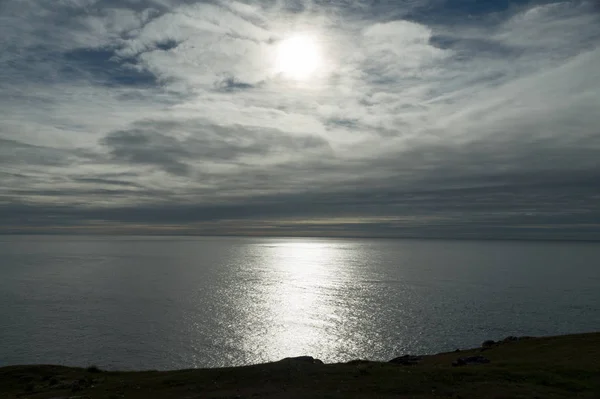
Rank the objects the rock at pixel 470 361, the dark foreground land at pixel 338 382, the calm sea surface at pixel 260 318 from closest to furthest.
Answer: the dark foreground land at pixel 338 382 < the rock at pixel 470 361 < the calm sea surface at pixel 260 318

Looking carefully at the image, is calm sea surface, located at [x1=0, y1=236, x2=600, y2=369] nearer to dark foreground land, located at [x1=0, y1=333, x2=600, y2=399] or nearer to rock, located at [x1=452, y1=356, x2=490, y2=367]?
rock, located at [x1=452, y1=356, x2=490, y2=367]

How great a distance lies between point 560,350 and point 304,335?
49472 mm

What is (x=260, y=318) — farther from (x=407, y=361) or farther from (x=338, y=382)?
(x=338, y=382)

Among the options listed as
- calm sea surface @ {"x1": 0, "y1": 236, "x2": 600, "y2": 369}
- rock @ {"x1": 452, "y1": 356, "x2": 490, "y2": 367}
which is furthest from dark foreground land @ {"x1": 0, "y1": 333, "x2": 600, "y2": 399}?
calm sea surface @ {"x1": 0, "y1": 236, "x2": 600, "y2": 369}

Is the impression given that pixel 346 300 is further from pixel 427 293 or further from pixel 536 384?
pixel 536 384

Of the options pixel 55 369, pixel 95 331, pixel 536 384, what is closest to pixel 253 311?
pixel 95 331

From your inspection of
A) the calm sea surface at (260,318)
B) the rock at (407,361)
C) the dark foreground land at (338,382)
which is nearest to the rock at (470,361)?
the dark foreground land at (338,382)

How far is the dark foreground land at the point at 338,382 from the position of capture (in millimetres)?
34969

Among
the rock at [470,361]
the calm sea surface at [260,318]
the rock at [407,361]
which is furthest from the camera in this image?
the calm sea surface at [260,318]

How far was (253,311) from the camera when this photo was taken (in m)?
113

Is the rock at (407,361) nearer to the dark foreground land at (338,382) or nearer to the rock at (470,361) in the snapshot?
the rock at (470,361)

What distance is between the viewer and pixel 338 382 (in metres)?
38.1

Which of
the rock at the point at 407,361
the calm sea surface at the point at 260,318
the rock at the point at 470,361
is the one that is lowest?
the calm sea surface at the point at 260,318

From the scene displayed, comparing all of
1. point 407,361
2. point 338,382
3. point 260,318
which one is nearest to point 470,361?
point 407,361
